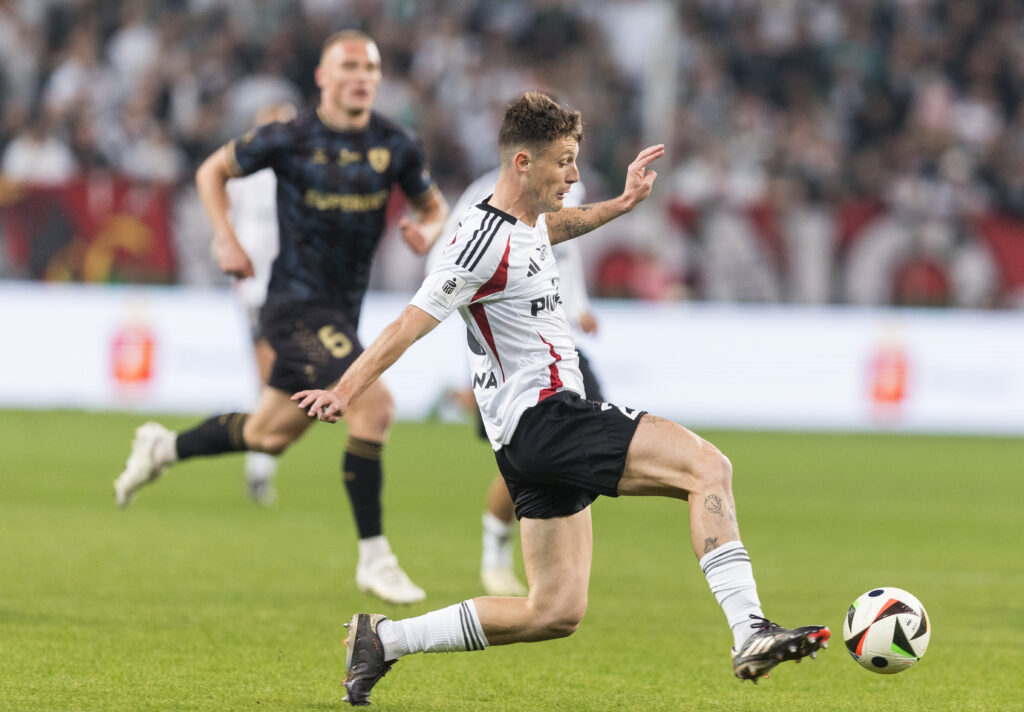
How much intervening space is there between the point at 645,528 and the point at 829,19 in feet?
43.8

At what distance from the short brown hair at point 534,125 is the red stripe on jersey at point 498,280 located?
0.32m

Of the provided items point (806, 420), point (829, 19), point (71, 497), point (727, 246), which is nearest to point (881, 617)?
point (71, 497)

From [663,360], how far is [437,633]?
1243 cm

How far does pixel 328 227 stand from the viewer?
7.71 m

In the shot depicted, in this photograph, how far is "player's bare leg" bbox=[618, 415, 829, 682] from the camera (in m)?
4.73

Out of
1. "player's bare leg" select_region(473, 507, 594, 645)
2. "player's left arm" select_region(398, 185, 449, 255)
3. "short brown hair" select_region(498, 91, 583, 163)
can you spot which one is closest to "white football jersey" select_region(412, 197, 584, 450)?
"short brown hair" select_region(498, 91, 583, 163)

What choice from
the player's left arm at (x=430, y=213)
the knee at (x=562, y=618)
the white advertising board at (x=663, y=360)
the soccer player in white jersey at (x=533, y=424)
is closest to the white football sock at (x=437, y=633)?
the soccer player in white jersey at (x=533, y=424)

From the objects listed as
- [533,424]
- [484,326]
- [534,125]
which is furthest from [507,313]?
[534,125]

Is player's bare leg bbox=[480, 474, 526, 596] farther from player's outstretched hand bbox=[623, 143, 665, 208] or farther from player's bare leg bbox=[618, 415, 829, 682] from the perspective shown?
→ player's bare leg bbox=[618, 415, 829, 682]

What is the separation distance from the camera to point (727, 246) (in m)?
19.1

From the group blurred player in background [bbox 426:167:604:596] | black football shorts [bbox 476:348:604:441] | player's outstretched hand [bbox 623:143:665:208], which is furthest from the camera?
blurred player in background [bbox 426:167:604:596]

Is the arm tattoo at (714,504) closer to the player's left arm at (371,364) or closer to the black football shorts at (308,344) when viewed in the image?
the player's left arm at (371,364)

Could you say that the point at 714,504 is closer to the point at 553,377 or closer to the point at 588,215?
the point at 553,377

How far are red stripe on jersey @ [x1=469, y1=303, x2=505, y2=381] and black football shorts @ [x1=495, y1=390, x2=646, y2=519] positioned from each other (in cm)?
22
